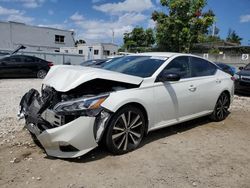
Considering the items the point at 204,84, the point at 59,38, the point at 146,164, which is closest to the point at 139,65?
the point at 204,84

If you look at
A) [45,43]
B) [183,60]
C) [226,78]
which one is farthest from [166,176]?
[45,43]

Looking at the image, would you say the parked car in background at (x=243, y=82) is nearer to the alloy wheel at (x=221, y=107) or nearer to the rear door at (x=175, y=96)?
the alloy wheel at (x=221, y=107)

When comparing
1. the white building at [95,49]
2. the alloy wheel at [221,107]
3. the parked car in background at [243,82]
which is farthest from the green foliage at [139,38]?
the alloy wheel at [221,107]

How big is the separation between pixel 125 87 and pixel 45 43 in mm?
35270

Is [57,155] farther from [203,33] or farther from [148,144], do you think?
[203,33]

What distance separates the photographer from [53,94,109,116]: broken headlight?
3.68m

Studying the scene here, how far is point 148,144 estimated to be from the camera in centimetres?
466

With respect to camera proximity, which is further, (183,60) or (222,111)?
(222,111)

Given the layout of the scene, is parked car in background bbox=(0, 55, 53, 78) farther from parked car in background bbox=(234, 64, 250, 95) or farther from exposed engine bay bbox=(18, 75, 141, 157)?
exposed engine bay bbox=(18, 75, 141, 157)

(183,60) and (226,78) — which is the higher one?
(183,60)

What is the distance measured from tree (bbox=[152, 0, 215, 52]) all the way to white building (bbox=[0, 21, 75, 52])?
1884 centimetres

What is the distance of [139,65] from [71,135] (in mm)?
1953

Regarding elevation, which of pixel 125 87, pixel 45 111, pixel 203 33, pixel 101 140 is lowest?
pixel 101 140

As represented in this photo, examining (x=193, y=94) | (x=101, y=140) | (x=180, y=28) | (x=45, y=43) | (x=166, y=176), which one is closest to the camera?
(x=166, y=176)
